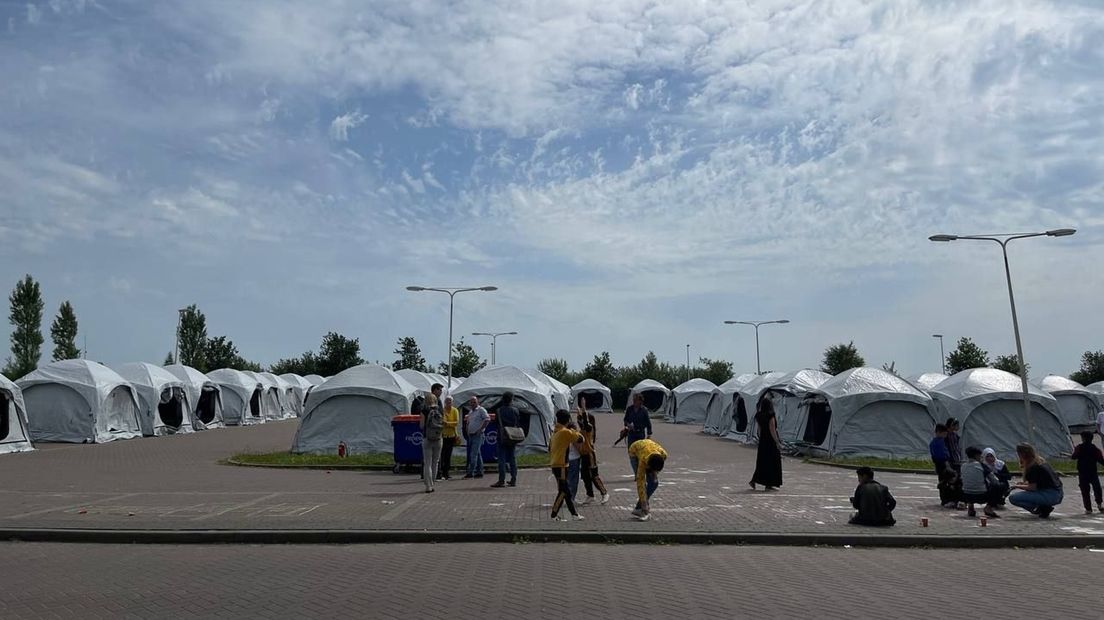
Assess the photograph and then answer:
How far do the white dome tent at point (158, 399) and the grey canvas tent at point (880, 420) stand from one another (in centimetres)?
2678

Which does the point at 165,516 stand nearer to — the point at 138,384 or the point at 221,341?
the point at 138,384

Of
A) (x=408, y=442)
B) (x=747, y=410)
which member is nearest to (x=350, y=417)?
(x=408, y=442)

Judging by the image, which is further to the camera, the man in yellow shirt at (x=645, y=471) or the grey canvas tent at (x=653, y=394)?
the grey canvas tent at (x=653, y=394)

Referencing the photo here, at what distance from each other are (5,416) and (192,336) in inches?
2172

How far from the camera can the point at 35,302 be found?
204 ft

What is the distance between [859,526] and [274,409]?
158 feet

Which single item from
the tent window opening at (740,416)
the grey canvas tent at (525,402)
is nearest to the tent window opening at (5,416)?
the grey canvas tent at (525,402)

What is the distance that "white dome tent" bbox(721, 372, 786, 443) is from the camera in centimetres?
3441

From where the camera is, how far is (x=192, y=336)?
258 ft

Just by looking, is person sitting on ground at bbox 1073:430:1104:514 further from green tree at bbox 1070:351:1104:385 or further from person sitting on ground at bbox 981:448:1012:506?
green tree at bbox 1070:351:1104:385

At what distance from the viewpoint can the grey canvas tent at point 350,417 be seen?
25297mm

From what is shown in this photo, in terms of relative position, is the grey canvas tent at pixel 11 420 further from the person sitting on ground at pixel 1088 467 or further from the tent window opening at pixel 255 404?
the person sitting on ground at pixel 1088 467

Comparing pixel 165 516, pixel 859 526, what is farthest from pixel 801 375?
pixel 165 516

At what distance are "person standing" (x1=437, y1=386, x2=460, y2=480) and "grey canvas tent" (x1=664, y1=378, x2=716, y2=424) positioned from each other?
3884 centimetres
